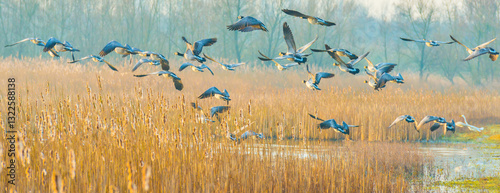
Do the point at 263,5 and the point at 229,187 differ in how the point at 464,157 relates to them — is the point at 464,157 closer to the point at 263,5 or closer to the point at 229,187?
the point at 229,187

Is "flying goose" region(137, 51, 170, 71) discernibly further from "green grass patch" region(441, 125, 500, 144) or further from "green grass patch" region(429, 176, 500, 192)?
"green grass patch" region(441, 125, 500, 144)

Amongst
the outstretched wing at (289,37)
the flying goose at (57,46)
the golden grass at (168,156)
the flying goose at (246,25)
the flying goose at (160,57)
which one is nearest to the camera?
the golden grass at (168,156)

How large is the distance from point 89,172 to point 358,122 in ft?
24.4

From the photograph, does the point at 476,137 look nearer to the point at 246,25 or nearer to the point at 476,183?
the point at 476,183

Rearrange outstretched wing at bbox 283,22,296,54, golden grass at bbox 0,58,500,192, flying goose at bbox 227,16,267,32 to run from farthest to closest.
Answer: outstretched wing at bbox 283,22,296,54 < flying goose at bbox 227,16,267,32 < golden grass at bbox 0,58,500,192

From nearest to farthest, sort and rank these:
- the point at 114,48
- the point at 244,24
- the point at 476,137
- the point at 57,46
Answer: the point at 244,24 < the point at 114,48 < the point at 57,46 < the point at 476,137

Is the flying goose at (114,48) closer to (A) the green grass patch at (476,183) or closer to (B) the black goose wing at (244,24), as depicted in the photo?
(B) the black goose wing at (244,24)

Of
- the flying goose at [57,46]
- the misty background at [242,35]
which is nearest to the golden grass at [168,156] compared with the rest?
the flying goose at [57,46]

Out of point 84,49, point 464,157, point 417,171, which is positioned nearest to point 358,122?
point 464,157

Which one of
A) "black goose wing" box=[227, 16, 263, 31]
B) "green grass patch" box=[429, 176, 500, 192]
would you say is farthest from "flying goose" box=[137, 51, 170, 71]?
"green grass patch" box=[429, 176, 500, 192]

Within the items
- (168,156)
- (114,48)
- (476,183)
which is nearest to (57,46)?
(114,48)

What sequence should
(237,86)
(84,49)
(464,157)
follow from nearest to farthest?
(464,157) < (237,86) < (84,49)

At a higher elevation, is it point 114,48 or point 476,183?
point 114,48

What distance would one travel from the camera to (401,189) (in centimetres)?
541
